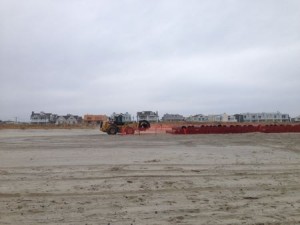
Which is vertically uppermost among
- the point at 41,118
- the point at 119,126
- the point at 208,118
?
the point at 41,118

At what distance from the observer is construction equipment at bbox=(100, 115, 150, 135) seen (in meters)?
38.4

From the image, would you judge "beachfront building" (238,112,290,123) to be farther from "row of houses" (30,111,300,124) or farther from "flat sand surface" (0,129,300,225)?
"flat sand surface" (0,129,300,225)

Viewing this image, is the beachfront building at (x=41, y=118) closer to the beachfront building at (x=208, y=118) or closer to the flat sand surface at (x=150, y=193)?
the beachfront building at (x=208, y=118)

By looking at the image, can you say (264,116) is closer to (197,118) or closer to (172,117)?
(197,118)

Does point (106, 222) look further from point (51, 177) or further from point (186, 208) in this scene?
point (51, 177)

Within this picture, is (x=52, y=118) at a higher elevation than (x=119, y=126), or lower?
higher

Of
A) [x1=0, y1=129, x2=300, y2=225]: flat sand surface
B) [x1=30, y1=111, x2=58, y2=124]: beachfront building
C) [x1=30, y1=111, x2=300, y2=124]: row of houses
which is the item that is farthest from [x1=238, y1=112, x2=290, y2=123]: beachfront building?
[x1=0, y1=129, x2=300, y2=225]: flat sand surface

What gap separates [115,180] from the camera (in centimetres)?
944

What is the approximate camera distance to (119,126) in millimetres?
39031

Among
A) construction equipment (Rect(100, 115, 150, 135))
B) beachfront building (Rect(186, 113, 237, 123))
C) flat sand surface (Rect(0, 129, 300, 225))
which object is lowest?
flat sand surface (Rect(0, 129, 300, 225))

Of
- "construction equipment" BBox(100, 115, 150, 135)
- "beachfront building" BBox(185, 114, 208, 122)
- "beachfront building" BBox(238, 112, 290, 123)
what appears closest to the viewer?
"construction equipment" BBox(100, 115, 150, 135)

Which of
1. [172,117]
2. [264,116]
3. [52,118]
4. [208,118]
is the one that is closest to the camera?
[52,118]

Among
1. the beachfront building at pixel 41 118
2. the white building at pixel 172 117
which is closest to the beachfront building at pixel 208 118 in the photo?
the white building at pixel 172 117

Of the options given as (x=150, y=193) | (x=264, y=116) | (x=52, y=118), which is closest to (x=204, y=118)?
(x=264, y=116)
